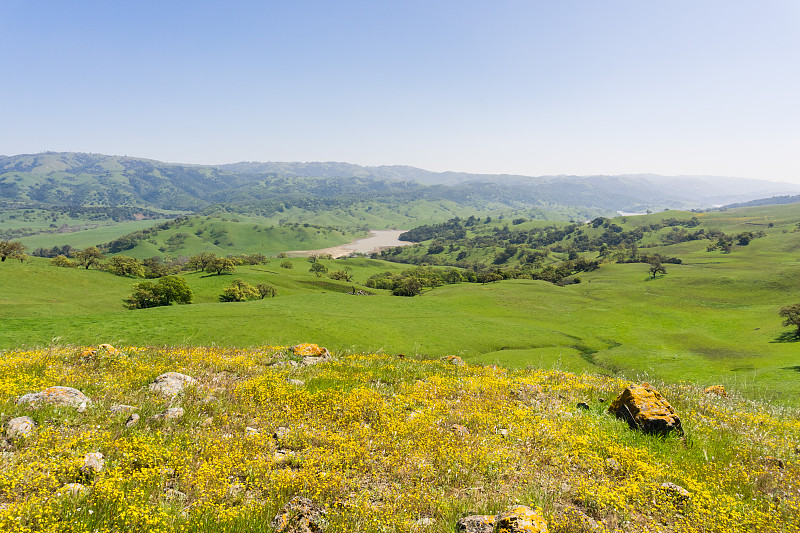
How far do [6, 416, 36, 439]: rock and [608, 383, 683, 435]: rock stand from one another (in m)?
15.8

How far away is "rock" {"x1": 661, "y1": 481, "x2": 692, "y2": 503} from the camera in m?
7.16

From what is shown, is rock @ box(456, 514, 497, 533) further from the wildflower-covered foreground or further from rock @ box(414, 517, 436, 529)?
rock @ box(414, 517, 436, 529)

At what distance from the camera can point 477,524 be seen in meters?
6.10

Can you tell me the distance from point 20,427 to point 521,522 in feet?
35.6

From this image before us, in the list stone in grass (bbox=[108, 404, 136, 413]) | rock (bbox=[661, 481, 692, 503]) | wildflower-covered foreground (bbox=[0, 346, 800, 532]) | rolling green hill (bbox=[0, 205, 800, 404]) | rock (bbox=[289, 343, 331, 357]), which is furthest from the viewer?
rolling green hill (bbox=[0, 205, 800, 404])

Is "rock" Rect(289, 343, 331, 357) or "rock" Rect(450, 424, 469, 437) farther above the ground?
"rock" Rect(450, 424, 469, 437)

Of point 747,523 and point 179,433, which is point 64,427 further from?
point 747,523

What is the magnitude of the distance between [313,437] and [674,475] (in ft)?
27.9

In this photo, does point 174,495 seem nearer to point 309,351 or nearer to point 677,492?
point 677,492

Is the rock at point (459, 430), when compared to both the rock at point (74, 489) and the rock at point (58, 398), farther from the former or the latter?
the rock at point (58, 398)

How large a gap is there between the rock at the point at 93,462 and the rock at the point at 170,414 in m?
2.16

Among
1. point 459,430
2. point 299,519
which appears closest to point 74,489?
point 299,519

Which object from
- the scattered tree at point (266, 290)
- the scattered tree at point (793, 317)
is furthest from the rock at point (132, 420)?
the scattered tree at point (266, 290)

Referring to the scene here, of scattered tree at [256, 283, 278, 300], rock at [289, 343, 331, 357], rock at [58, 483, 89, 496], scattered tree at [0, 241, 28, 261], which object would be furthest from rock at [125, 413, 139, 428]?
scattered tree at [0, 241, 28, 261]
